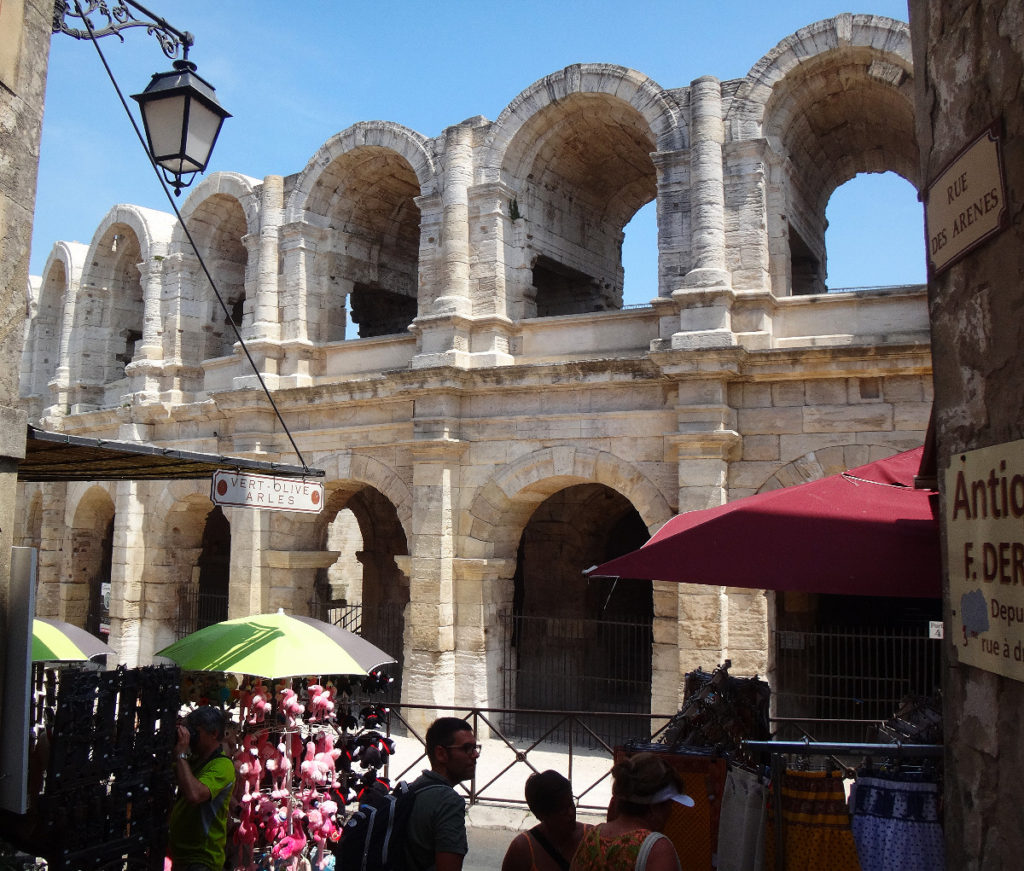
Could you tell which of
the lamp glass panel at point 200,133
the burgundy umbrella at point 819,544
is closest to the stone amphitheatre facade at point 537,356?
the burgundy umbrella at point 819,544

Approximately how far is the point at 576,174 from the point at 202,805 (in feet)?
32.2

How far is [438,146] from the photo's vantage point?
1164 centimetres

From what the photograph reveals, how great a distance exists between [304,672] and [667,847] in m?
3.24

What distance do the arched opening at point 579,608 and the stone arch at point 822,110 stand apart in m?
4.96

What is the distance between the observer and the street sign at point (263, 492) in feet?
20.4

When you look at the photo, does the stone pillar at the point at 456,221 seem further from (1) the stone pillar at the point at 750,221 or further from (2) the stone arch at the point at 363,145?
(1) the stone pillar at the point at 750,221

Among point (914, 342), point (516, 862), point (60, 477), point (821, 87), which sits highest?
point (821, 87)

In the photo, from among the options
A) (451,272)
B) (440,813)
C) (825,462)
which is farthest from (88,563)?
(440,813)

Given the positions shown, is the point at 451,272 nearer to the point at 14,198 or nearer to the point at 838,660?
the point at 838,660

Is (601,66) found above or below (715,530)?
above

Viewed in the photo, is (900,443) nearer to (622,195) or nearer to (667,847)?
(622,195)

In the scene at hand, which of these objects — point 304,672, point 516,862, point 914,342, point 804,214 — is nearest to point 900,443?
point 914,342

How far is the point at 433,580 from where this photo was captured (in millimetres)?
10578

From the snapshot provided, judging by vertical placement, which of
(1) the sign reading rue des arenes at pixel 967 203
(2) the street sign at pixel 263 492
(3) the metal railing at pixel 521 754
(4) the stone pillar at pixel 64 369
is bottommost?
(3) the metal railing at pixel 521 754
